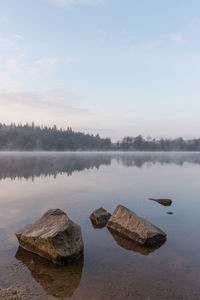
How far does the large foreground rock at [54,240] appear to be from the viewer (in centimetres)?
696

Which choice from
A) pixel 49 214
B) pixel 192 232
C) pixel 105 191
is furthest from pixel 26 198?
pixel 192 232

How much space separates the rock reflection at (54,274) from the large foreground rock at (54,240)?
0.23m

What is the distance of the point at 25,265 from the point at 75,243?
75.4 inches

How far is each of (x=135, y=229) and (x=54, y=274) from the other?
14.1 ft

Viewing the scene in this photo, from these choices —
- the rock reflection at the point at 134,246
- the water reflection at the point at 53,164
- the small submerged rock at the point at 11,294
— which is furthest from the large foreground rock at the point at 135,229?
the water reflection at the point at 53,164

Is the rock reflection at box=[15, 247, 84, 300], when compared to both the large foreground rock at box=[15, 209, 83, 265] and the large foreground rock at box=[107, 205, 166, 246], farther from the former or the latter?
the large foreground rock at box=[107, 205, 166, 246]

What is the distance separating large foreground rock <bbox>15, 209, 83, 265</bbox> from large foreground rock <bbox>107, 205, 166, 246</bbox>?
8.96 ft

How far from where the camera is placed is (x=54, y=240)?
6949 mm

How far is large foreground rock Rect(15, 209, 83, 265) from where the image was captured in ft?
22.8

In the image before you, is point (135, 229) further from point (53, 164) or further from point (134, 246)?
point (53, 164)

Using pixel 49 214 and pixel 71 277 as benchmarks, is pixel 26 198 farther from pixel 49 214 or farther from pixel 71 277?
pixel 71 277

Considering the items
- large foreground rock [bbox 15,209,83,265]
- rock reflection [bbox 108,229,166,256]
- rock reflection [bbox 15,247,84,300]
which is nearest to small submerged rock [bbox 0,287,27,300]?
rock reflection [bbox 15,247,84,300]

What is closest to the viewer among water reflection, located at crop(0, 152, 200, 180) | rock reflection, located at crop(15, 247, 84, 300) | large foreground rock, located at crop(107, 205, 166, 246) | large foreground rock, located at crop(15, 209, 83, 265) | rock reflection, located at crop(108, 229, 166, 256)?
rock reflection, located at crop(15, 247, 84, 300)

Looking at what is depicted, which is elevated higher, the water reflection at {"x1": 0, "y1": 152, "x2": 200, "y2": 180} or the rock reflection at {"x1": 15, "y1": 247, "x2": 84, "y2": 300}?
the rock reflection at {"x1": 15, "y1": 247, "x2": 84, "y2": 300}
